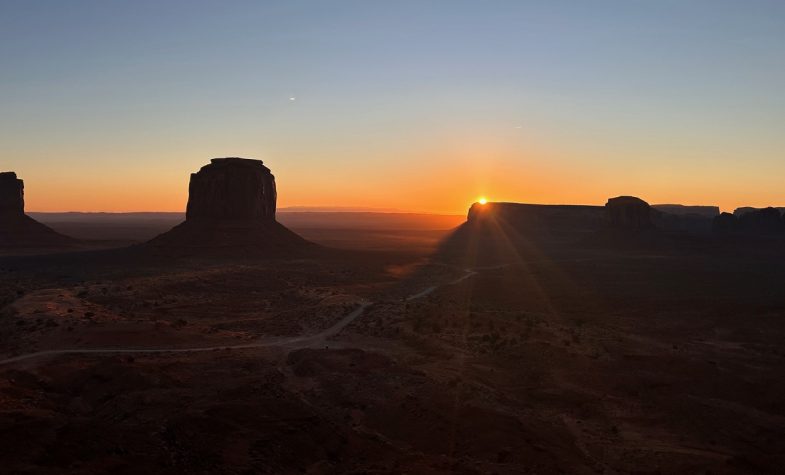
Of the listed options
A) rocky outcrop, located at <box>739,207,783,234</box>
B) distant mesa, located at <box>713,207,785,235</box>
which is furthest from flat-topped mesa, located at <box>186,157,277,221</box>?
rocky outcrop, located at <box>739,207,783,234</box>

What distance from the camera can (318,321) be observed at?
39.5 meters

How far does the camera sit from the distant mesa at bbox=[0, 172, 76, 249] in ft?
307

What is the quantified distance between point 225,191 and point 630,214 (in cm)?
9001

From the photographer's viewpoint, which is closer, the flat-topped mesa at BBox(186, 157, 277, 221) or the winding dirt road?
the winding dirt road

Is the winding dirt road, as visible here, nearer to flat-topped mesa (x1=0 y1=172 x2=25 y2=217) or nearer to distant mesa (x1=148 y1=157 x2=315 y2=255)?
distant mesa (x1=148 y1=157 x2=315 y2=255)

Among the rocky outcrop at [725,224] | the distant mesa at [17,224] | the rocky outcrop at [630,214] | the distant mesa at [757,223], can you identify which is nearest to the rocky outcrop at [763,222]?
the distant mesa at [757,223]

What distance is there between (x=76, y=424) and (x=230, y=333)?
1674 centimetres

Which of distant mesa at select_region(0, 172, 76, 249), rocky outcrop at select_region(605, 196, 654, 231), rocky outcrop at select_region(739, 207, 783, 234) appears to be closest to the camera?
distant mesa at select_region(0, 172, 76, 249)

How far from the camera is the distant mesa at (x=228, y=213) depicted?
80125 millimetres

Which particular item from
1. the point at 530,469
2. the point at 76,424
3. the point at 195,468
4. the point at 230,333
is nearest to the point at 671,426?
the point at 530,469

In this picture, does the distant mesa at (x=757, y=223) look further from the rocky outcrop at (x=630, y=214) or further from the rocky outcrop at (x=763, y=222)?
the rocky outcrop at (x=630, y=214)

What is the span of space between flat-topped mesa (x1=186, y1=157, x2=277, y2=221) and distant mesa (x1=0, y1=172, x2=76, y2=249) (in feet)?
98.2

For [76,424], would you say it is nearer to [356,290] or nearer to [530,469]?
[530,469]

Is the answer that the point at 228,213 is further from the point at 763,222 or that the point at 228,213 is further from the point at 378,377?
the point at 763,222
